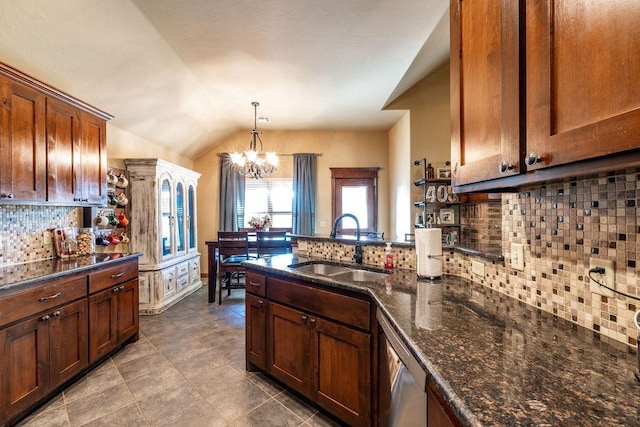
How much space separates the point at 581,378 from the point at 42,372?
2791mm

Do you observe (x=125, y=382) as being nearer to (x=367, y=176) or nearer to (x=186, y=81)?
(x=186, y=81)

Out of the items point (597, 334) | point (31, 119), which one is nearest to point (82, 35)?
point (31, 119)

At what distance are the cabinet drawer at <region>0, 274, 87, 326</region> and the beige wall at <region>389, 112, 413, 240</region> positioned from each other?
387cm

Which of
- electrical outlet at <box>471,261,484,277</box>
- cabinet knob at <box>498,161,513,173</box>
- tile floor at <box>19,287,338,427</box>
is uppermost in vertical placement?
cabinet knob at <box>498,161,513,173</box>

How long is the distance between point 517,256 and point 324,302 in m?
1.01

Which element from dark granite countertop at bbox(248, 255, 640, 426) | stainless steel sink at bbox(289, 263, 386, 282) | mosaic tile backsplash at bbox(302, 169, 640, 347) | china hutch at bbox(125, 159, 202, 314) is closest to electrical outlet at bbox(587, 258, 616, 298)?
mosaic tile backsplash at bbox(302, 169, 640, 347)

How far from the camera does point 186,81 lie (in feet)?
11.3

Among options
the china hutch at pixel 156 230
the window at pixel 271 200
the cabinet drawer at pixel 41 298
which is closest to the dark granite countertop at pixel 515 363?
the cabinet drawer at pixel 41 298

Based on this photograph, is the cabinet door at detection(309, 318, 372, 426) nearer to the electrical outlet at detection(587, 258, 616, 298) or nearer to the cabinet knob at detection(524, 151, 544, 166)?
the electrical outlet at detection(587, 258, 616, 298)

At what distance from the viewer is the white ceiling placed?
2217mm

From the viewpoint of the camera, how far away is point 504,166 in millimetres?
889

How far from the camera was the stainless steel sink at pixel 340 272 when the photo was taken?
2.06 meters

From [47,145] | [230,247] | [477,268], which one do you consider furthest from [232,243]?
[477,268]

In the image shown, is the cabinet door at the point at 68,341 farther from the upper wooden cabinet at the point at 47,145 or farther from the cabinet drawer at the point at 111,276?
the upper wooden cabinet at the point at 47,145
